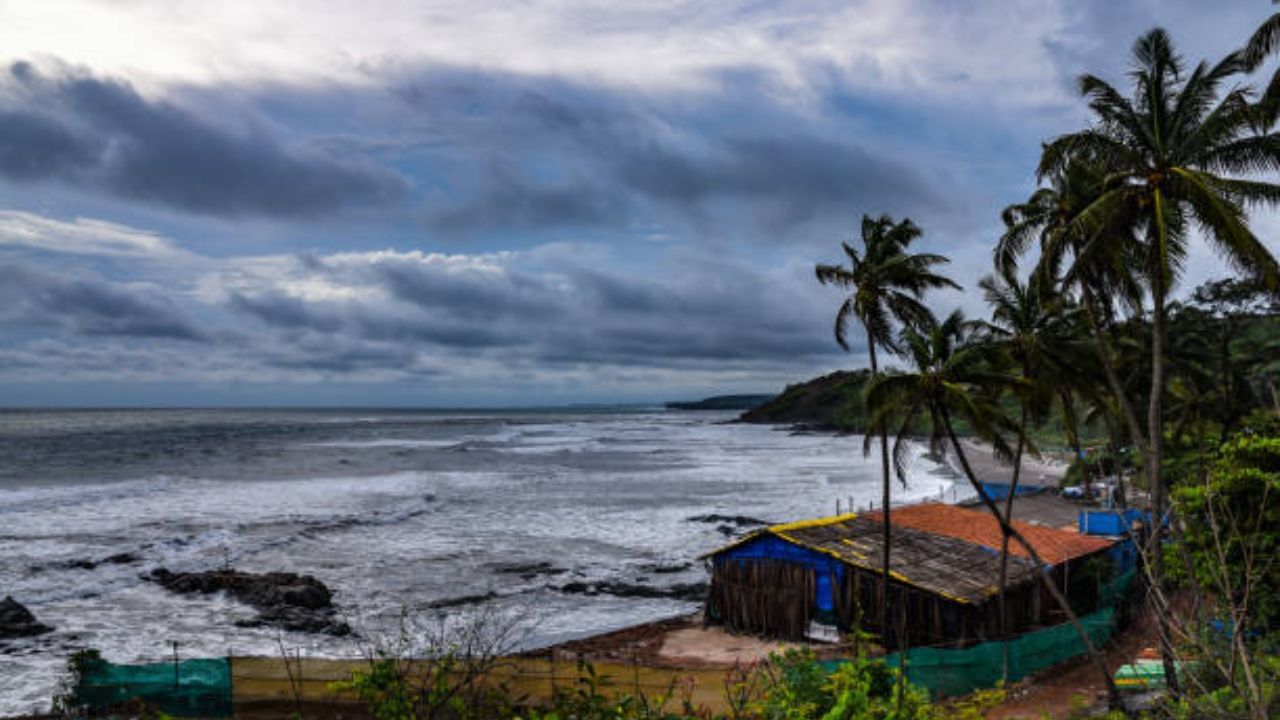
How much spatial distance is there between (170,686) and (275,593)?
15847 millimetres

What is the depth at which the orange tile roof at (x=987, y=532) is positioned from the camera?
29484mm

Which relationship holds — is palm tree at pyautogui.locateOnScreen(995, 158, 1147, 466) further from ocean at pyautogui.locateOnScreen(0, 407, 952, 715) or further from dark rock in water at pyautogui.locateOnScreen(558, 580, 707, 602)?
dark rock in water at pyautogui.locateOnScreen(558, 580, 707, 602)

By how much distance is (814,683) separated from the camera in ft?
30.1

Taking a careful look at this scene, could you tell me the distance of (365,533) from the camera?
48.9 m

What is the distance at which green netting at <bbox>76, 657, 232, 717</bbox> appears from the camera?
17.8m

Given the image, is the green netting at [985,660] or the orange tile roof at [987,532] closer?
the green netting at [985,660]

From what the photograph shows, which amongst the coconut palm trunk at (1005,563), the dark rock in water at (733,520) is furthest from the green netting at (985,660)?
the dark rock in water at (733,520)

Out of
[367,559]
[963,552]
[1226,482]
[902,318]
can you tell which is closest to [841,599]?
[963,552]

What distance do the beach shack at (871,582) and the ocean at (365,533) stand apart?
5.70m

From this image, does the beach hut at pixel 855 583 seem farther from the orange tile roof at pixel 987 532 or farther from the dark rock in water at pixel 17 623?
the dark rock in water at pixel 17 623

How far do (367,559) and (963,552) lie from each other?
28.1 meters

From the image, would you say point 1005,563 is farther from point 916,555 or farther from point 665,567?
point 665,567

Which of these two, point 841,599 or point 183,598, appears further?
point 183,598

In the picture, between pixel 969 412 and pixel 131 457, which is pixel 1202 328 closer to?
pixel 969 412
